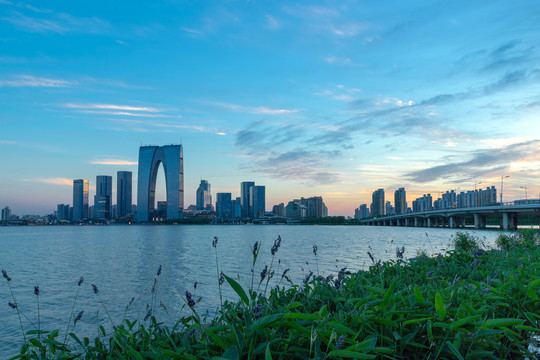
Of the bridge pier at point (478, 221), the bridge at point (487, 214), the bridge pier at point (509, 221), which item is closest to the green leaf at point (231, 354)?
the bridge at point (487, 214)

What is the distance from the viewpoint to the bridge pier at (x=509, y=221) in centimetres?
7881

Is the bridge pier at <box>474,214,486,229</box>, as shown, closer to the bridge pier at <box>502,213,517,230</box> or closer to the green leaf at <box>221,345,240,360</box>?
the bridge pier at <box>502,213,517,230</box>

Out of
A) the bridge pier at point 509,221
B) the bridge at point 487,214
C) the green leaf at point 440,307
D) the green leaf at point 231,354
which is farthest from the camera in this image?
the bridge pier at point 509,221

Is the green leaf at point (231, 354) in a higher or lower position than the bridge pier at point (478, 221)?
higher

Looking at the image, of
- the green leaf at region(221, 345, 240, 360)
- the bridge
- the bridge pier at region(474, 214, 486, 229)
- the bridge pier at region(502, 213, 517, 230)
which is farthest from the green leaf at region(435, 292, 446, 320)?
the bridge pier at region(474, 214, 486, 229)

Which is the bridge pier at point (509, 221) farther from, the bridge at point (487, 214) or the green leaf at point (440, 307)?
the green leaf at point (440, 307)

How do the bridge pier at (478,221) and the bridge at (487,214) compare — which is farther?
the bridge pier at (478,221)

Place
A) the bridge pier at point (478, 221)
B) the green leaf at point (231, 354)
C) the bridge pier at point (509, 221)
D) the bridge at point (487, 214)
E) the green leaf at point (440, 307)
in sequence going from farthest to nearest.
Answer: the bridge pier at point (478, 221), the bridge pier at point (509, 221), the bridge at point (487, 214), the green leaf at point (440, 307), the green leaf at point (231, 354)

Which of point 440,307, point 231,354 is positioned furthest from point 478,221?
point 231,354

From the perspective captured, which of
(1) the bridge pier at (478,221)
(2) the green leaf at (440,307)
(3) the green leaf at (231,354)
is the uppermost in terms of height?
(2) the green leaf at (440,307)

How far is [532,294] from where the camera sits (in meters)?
3.59

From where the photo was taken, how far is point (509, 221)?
263 ft

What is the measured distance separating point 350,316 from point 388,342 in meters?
0.38

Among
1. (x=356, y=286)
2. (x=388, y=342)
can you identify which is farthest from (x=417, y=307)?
(x=356, y=286)
